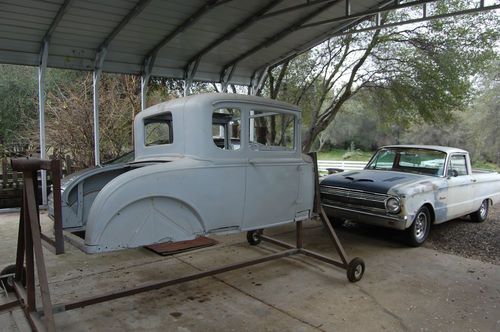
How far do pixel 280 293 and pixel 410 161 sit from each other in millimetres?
4231

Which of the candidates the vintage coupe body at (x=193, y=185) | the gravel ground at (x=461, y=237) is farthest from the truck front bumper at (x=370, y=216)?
the vintage coupe body at (x=193, y=185)

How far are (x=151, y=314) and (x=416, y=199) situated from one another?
433 centimetres

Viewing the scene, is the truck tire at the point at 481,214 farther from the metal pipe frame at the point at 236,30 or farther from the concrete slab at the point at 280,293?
the metal pipe frame at the point at 236,30

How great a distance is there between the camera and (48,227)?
297 inches

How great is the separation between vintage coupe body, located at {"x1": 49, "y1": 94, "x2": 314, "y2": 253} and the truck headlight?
1.68m

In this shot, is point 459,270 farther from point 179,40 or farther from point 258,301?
point 179,40

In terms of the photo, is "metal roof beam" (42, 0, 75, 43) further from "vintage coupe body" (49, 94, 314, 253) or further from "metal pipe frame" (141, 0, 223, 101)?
"vintage coupe body" (49, 94, 314, 253)

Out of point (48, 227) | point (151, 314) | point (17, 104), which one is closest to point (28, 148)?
point (17, 104)

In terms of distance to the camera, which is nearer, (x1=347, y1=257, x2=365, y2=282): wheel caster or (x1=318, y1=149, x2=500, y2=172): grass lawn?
(x1=347, y1=257, x2=365, y2=282): wheel caster

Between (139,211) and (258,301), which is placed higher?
(139,211)

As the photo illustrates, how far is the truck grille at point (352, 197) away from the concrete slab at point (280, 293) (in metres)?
0.76

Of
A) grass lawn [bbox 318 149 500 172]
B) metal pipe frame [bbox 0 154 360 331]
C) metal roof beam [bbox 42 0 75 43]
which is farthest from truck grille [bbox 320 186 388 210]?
grass lawn [bbox 318 149 500 172]

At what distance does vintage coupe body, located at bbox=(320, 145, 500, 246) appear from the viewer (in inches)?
236

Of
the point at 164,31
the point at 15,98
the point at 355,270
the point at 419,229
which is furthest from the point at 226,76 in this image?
the point at 15,98
